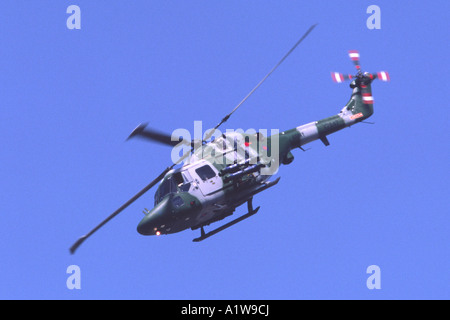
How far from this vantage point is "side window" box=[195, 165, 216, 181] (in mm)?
23378

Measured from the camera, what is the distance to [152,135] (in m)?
22.9

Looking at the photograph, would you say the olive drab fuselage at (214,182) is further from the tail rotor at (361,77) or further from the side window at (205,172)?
the tail rotor at (361,77)

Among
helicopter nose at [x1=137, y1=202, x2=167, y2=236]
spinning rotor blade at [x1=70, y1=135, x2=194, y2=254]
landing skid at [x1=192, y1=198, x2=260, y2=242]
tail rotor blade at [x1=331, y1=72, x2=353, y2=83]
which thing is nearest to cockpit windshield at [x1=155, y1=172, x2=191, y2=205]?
helicopter nose at [x1=137, y1=202, x2=167, y2=236]

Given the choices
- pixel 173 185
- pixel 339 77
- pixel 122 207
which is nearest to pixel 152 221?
pixel 122 207

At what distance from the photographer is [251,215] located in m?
24.1

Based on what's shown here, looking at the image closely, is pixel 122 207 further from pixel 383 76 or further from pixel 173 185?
pixel 383 76

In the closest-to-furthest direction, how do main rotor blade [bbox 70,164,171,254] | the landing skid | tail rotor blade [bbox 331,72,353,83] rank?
main rotor blade [bbox 70,164,171,254]
the landing skid
tail rotor blade [bbox 331,72,353,83]

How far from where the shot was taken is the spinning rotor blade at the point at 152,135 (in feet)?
71.5

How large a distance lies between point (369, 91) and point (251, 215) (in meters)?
7.92

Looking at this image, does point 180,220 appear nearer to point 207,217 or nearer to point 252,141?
point 207,217

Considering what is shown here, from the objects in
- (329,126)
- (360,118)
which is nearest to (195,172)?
(329,126)

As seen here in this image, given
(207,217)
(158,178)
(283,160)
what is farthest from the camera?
(283,160)

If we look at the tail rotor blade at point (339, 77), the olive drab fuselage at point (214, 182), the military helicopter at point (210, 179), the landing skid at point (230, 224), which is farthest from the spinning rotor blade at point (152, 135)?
Result: the tail rotor blade at point (339, 77)

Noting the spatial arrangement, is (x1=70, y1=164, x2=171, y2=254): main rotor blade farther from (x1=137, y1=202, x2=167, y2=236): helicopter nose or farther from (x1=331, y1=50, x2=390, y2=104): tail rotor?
(x1=331, y1=50, x2=390, y2=104): tail rotor
